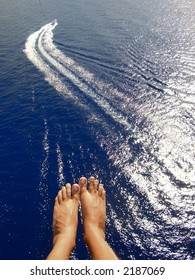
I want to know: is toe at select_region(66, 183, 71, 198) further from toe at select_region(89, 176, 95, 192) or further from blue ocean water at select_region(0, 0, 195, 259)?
toe at select_region(89, 176, 95, 192)

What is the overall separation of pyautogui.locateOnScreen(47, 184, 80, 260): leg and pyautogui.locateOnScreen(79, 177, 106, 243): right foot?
328mm

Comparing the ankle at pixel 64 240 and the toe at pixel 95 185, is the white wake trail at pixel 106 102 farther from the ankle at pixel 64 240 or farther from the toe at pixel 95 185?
the ankle at pixel 64 240

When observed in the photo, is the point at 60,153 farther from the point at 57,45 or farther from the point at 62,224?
the point at 57,45

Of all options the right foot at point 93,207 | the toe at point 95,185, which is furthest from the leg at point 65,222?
the toe at point 95,185

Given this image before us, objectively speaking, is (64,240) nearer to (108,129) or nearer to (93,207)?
(93,207)

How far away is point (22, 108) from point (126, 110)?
→ 21.7ft

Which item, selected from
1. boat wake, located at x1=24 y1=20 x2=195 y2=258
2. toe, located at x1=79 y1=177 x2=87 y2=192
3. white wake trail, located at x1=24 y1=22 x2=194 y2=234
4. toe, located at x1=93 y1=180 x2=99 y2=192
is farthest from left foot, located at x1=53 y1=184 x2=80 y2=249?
white wake trail, located at x1=24 y1=22 x2=194 y2=234

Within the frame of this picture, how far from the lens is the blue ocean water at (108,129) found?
10.6 meters

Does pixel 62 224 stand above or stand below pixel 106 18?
below

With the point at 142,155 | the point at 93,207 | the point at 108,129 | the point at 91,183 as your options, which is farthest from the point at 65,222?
the point at 108,129

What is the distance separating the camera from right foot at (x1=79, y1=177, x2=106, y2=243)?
1008 centimetres

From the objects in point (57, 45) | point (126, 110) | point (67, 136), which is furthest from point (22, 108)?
point (57, 45)

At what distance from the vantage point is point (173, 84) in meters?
16.8

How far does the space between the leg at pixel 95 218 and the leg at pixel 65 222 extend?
0.37 m
